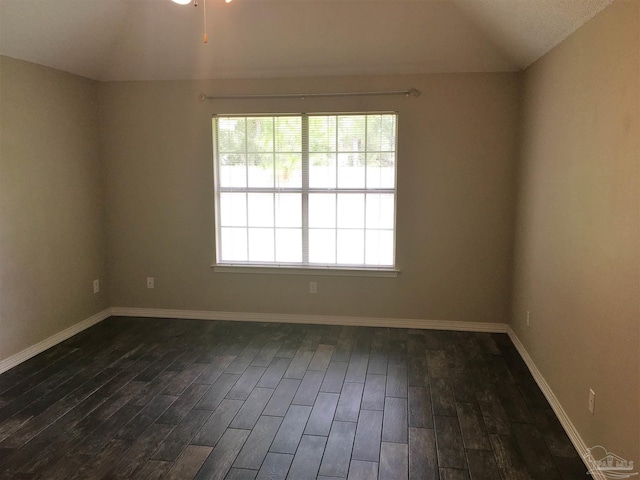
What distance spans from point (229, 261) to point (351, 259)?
4.04 ft

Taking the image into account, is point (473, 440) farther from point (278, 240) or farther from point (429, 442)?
point (278, 240)

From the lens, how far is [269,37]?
13.5 feet

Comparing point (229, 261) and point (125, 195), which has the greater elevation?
point (125, 195)

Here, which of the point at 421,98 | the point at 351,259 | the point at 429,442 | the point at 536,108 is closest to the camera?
the point at 429,442

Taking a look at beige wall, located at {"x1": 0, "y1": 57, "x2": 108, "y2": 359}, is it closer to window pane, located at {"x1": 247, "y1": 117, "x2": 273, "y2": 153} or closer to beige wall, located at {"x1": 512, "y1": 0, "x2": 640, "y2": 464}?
window pane, located at {"x1": 247, "y1": 117, "x2": 273, "y2": 153}

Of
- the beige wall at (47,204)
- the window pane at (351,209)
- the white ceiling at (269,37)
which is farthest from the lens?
the window pane at (351,209)

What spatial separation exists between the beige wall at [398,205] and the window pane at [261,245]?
220 millimetres

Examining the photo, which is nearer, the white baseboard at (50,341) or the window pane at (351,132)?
the white baseboard at (50,341)

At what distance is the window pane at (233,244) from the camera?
484cm

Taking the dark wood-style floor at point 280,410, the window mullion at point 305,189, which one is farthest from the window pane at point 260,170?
the dark wood-style floor at point 280,410

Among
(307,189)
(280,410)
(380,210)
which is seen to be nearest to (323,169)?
(307,189)

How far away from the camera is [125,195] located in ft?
16.0

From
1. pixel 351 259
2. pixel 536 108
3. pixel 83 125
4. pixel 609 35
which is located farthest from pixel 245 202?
pixel 609 35

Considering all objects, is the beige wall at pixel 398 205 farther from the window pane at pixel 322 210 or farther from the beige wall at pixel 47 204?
the window pane at pixel 322 210
